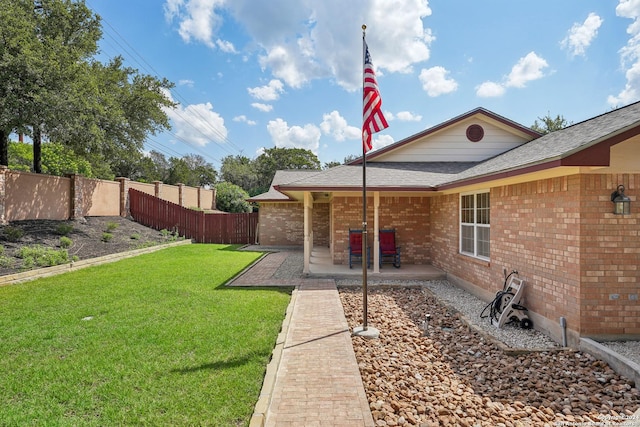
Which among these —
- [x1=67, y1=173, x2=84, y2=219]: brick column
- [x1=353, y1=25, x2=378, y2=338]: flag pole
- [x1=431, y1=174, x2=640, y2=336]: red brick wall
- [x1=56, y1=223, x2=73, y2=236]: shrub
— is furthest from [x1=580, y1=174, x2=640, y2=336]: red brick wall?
[x1=67, y1=173, x2=84, y2=219]: brick column

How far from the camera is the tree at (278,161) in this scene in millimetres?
50438

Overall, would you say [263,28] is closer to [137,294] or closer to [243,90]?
[137,294]

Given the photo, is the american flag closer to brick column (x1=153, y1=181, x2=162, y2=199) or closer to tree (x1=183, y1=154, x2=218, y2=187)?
brick column (x1=153, y1=181, x2=162, y2=199)

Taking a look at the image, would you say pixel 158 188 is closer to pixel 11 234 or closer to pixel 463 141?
pixel 11 234

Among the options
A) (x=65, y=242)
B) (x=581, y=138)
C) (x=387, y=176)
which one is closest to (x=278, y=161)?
(x=65, y=242)

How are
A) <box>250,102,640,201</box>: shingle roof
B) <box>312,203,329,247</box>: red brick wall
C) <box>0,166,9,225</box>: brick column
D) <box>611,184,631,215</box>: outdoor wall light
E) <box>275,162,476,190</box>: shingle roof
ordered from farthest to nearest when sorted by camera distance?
<box>312,203,329,247</box>: red brick wall < <box>0,166,9,225</box>: brick column < <box>275,162,476,190</box>: shingle roof < <box>250,102,640,201</box>: shingle roof < <box>611,184,631,215</box>: outdoor wall light

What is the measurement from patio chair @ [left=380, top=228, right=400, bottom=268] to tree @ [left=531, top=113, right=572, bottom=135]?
3316 centimetres

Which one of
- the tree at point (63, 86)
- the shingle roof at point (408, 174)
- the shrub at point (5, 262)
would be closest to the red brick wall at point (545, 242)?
the shingle roof at point (408, 174)

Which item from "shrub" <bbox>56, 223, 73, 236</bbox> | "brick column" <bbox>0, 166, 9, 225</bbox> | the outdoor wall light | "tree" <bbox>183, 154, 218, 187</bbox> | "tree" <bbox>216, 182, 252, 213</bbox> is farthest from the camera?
"tree" <bbox>183, 154, 218, 187</bbox>

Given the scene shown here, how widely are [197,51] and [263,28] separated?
28.8 ft

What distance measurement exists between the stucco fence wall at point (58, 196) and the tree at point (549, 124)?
3871cm

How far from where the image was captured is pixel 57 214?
A: 47.2ft

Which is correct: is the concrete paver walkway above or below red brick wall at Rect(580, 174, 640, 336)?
below

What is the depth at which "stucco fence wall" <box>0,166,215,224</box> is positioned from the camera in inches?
487
